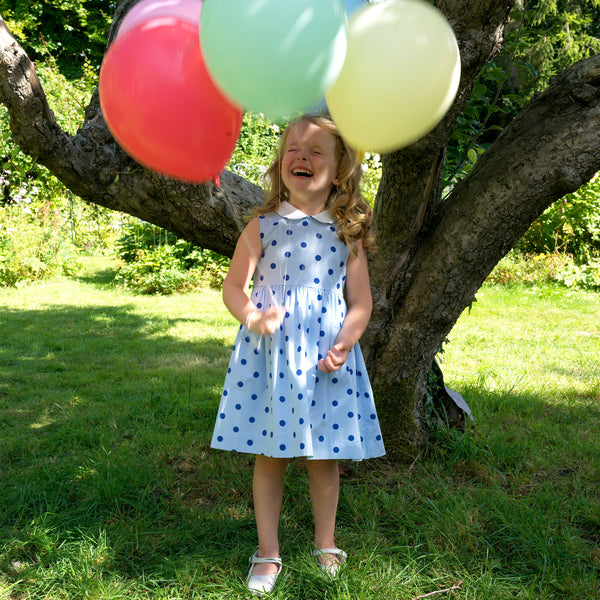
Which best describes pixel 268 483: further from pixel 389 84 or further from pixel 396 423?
pixel 389 84

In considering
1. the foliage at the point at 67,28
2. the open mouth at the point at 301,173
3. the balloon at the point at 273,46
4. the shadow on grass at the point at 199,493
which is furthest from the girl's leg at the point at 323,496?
the foliage at the point at 67,28

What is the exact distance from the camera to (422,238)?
2379 mm

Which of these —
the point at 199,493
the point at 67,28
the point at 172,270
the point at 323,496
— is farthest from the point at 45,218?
the point at 67,28

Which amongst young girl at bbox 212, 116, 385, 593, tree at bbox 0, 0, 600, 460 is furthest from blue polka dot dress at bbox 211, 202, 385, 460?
tree at bbox 0, 0, 600, 460

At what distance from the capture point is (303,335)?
1.83m

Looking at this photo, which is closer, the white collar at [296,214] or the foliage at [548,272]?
the white collar at [296,214]

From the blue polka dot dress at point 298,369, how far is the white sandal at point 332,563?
1.03ft

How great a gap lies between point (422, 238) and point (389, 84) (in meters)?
1.29

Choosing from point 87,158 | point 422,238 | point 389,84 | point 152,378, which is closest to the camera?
point 389,84

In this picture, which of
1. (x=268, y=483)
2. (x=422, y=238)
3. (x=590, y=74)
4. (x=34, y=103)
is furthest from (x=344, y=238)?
(x=34, y=103)

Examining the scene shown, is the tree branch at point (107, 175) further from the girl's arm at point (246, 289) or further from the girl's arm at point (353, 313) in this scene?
the girl's arm at point (353, 313)

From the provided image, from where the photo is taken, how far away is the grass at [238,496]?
72.6 inches

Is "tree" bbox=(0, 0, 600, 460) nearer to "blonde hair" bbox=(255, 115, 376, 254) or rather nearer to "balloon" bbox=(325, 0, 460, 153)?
"blonde hair" bbox=(255, 115, 376, 254)

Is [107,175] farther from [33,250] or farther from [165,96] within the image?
[33,250]
